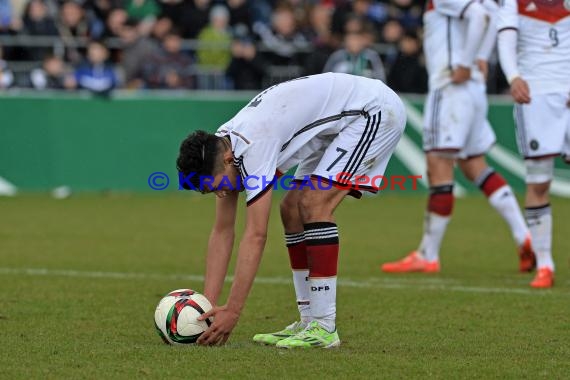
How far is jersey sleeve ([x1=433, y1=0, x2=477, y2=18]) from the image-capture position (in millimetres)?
11086

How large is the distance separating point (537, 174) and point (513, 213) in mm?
1449

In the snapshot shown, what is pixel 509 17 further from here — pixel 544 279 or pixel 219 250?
pixel 219 250

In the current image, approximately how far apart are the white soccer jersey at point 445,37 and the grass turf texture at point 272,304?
182 cm

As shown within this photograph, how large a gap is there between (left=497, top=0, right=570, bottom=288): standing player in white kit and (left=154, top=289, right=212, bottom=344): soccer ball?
12.4 feet

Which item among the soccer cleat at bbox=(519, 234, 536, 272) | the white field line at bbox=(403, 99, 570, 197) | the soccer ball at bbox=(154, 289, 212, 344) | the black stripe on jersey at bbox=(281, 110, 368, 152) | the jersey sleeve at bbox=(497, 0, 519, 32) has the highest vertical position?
the jersey sleeve at bbox=(497, 0, 519, 32)

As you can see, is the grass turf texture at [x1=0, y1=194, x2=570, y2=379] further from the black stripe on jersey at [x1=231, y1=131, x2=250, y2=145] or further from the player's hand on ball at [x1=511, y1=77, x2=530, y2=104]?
→ the player's hand on ball at [x1=511, y1=77, x2=530, y2=104]

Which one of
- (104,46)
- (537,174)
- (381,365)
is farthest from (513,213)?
(104,46)

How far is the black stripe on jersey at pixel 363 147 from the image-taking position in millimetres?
7145

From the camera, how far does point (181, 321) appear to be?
686 cm

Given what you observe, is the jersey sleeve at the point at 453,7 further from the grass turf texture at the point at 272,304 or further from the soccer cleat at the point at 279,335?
the soccer cleat at the point at 279,335

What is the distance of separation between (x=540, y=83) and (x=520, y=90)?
0.34 meters

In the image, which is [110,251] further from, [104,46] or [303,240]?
[104,46]

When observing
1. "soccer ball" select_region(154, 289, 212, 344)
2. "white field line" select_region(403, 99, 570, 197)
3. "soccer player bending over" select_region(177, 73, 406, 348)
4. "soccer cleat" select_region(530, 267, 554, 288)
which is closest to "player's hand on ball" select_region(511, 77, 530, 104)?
"soccer cleat" select_region(530, 267, 554, 288)

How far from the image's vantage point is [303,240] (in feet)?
24.6
